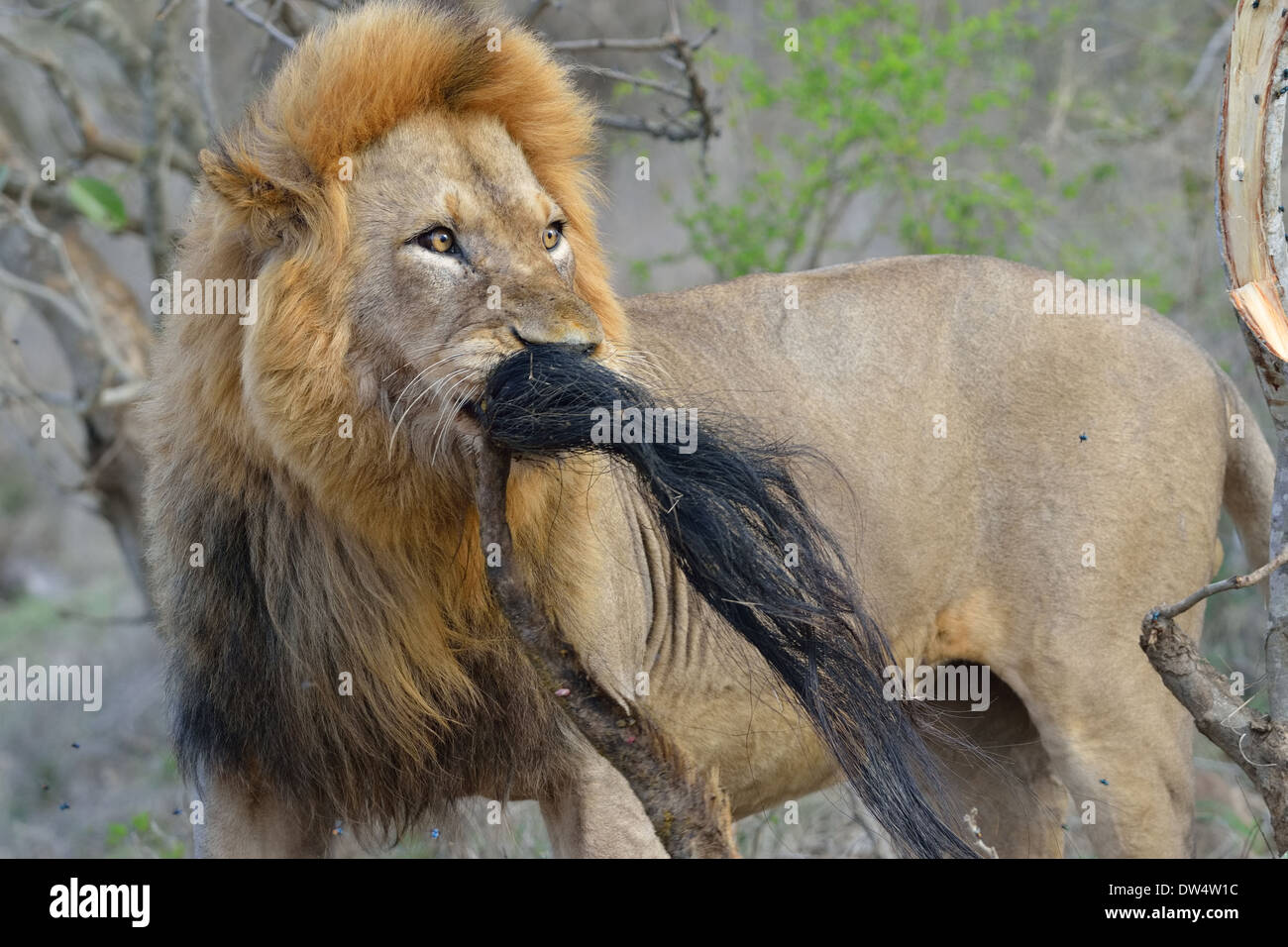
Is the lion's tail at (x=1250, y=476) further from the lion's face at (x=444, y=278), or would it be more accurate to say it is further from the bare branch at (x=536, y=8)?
the bare branch at (x=536, y=8)

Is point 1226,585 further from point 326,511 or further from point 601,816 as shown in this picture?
point 326,511

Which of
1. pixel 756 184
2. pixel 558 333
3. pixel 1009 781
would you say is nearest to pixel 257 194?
pixel 558 333

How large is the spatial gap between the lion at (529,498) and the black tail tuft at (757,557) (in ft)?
0.08

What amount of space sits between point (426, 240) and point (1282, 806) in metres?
2.23

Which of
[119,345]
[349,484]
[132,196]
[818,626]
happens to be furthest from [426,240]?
[132,196]

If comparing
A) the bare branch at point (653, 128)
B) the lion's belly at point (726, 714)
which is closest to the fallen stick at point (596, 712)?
the lion's belly at point (726, 714)

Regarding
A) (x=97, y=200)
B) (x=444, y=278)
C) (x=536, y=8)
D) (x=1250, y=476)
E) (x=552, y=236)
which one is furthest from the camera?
(x=97, y=200)

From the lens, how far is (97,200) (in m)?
5.61

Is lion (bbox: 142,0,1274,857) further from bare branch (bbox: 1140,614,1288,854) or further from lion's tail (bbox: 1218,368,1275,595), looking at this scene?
bare branch (bbox: 1140,614,1288,854)

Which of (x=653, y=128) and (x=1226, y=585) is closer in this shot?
(x=1226, y=585)

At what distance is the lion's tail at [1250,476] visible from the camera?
4.62 metres

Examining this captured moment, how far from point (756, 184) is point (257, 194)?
519cm

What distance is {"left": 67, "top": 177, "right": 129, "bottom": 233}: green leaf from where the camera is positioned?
18.3ft

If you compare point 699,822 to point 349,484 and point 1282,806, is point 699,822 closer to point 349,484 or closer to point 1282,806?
point 349,484
